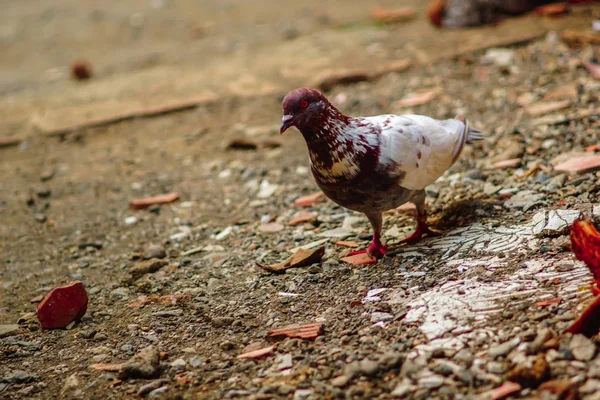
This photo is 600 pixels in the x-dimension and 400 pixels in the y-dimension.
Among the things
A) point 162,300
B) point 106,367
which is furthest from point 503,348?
point 162,300

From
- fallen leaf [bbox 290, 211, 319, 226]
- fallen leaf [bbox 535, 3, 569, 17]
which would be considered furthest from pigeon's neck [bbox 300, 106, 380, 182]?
fallen leaf [bbox 535, 3, 569, 17]

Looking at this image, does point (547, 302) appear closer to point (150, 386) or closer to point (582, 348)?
point (582, 348)

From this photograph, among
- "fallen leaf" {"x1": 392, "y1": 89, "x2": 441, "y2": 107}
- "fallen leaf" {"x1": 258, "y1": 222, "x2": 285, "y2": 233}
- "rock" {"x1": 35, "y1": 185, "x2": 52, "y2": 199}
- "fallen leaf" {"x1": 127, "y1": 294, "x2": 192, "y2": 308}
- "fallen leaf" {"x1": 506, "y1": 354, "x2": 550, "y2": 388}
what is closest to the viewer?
"fallen leaf" {"x1": 506, "y1": 354, "x2": 550, "y2": 388}

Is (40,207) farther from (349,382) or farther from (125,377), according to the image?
(349,382)

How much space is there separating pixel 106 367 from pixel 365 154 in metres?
1.48

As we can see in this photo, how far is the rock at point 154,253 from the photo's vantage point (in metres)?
3.98

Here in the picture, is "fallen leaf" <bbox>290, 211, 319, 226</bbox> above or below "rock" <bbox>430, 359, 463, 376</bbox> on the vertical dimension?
below

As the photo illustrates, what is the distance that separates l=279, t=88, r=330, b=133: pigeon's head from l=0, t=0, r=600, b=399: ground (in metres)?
0.76

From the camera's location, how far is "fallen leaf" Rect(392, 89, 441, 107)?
553 centimetres

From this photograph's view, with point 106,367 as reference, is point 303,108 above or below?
above

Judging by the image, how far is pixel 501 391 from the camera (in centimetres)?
229

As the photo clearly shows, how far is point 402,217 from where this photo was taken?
12.9ft

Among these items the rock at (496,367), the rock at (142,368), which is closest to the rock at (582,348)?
the rock at (496,367)

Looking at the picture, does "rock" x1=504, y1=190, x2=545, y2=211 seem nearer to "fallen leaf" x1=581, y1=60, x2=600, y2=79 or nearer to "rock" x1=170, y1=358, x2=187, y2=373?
"rock" x1=170, y1=358, x2=187, y2=373
